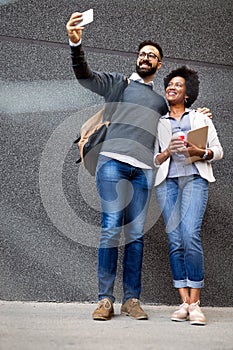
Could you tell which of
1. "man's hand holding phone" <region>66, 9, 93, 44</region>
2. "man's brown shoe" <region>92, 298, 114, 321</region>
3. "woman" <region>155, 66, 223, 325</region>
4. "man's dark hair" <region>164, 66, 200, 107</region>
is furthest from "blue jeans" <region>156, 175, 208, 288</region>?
"man's hand holding phone" <region>66, 9, 93, 44</region>

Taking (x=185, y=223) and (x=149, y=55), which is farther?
(x=149, y=55)

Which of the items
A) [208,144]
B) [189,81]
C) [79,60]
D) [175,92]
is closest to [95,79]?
[79,60]

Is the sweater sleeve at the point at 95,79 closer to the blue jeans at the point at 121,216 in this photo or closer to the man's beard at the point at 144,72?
the man's beard at the point at 144,72

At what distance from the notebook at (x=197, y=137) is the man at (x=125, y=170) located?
216mm

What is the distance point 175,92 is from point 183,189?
533 millimetres

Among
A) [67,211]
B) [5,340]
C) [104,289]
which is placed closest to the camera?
[5,340]

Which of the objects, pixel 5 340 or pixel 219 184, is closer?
pixel 5 340

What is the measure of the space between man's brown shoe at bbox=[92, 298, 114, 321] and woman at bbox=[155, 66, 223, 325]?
1.07ft

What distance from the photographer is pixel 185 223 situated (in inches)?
129

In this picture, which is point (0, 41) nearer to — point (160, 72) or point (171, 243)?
point (160, 72)

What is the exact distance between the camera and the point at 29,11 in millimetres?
3951

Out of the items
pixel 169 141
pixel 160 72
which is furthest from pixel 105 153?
pixel 160 72

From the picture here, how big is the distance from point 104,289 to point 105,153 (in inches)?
27.2

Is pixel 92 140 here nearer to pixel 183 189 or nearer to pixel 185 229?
pixel 183 189
